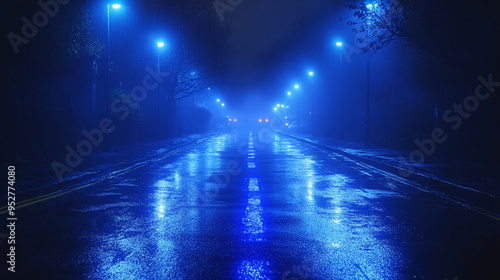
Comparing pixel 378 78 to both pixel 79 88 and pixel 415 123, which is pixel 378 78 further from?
pixel 79 88

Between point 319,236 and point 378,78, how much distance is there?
30591 millimetres

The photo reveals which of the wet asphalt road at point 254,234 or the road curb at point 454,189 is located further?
the road curb at point 454,189

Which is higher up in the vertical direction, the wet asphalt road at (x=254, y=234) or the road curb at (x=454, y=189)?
the road curb at (x=454, y=189)

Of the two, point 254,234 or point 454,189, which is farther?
point 454,189

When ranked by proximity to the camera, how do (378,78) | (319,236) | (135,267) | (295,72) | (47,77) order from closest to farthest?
(135,267), (319,236), (47,77), (378,78), (295,72)

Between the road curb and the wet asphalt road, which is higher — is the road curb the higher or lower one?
the higher one

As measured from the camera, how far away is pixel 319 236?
22.7 ft

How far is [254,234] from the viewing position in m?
7.06

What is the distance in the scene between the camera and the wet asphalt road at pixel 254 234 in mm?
5309

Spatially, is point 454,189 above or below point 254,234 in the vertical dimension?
above

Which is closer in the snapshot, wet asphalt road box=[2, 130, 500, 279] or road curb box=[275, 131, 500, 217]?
wet asphalt road box=[2, 130, 500, 279]

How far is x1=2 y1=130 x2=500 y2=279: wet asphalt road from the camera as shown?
5309 millimetres

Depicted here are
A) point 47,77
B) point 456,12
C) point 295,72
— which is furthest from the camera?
point 295,72

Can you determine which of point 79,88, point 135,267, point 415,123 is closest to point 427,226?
point 135,267
